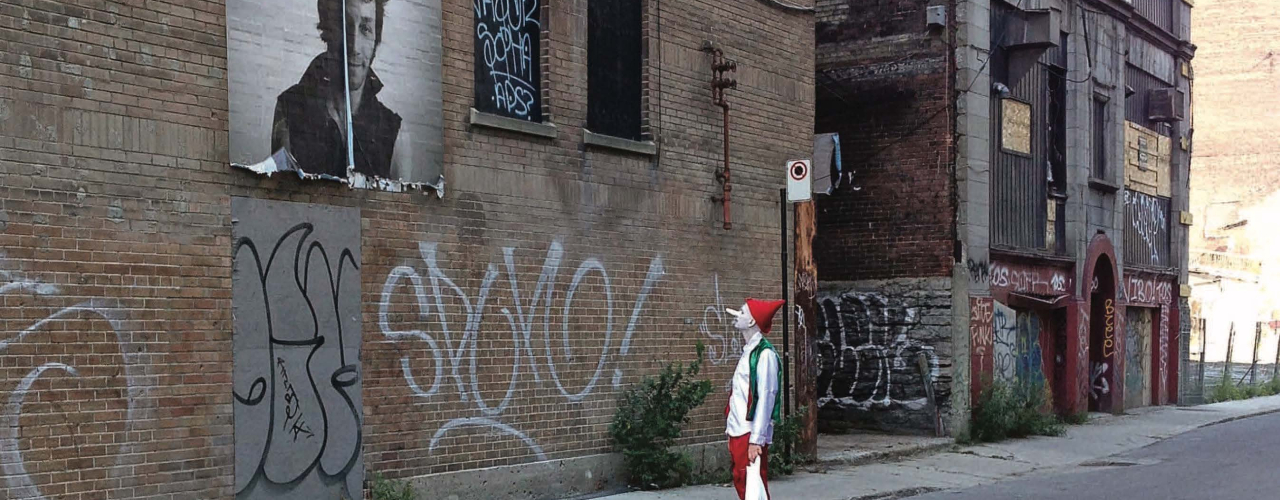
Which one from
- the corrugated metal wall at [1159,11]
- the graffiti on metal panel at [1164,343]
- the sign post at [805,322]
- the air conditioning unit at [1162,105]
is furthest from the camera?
the graffiti on metal panel at [1164,343]

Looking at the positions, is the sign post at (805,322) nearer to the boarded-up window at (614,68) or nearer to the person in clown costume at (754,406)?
the boarded-up window at (614,68)

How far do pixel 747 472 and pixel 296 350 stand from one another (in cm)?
348

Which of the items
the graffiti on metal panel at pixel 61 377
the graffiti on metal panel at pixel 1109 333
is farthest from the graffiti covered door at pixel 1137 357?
the graffiti on metal panel at pixel 61 377

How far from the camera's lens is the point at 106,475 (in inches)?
346

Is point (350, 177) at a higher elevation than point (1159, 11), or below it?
below

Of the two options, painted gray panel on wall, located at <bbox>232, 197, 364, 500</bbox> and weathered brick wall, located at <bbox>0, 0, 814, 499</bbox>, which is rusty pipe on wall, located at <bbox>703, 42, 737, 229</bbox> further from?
painted gray panel on wall, located at <bbox>232, 197, 364, 500</bbox>

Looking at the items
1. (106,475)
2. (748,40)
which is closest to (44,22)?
(106,475)

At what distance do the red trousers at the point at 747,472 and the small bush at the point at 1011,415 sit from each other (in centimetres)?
972

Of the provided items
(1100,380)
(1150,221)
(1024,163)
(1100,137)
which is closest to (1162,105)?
(1150,221)

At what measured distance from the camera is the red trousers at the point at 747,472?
32.5ft

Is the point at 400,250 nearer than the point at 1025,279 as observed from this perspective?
Yes

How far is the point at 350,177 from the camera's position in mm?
10555

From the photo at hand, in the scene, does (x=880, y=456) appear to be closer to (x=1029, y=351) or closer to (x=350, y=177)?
(x=1029, y=351)

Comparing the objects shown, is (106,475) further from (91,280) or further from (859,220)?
(859,220)
